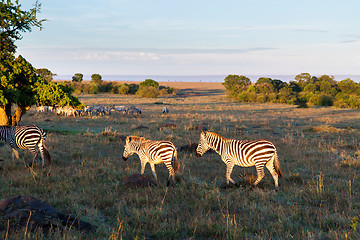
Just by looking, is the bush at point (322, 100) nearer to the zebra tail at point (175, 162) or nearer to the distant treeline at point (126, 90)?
the distant treeline at point (126, 90)

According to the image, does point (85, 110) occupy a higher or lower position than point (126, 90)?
lower

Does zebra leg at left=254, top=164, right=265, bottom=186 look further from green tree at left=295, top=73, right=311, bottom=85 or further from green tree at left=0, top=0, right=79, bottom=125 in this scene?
green tree at left=295, top=73, right=311, bottom=85

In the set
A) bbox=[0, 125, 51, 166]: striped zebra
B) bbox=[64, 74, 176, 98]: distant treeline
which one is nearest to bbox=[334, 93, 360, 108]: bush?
bbox=[64, 74, 176, 98]: distant treeline

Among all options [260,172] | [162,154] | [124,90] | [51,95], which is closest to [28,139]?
[51,95]

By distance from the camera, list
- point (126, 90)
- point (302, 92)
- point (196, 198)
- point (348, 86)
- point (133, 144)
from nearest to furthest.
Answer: point (196, 198) < point (133, 144) < point (348, 86) < point (302, 92) < point (126, 90)

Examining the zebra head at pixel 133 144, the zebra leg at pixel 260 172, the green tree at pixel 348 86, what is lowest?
the zebra leg at pixel 260 172

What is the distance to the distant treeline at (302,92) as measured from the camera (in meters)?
53.1

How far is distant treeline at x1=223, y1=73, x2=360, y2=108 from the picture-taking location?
174 feet

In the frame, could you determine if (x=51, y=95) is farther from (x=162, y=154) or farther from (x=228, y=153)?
(x=228, y=153)

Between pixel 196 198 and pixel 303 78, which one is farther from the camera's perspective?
pixel 303 78

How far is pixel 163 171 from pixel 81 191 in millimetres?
3430

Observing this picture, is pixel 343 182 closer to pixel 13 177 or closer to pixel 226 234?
pixel 226 234

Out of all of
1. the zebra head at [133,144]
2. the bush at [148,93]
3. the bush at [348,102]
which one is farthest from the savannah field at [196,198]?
the bush at [148,93]

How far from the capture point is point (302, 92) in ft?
215
